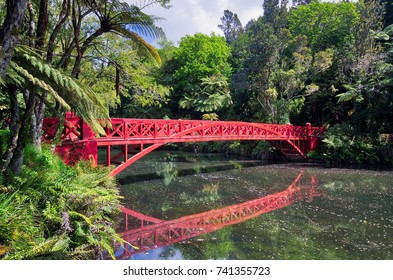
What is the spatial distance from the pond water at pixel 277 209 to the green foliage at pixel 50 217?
0.89 metres

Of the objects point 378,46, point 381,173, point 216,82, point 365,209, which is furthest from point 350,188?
point 216,82

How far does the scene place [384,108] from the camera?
54.9 feet

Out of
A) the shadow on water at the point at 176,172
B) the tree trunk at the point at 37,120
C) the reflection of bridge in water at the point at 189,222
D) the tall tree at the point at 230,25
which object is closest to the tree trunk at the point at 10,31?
the tree trunk at the point at 37,120

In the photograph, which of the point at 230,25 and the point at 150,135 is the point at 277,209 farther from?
the point at 230,25

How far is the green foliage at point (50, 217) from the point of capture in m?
3.68

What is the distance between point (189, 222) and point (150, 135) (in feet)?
14.9

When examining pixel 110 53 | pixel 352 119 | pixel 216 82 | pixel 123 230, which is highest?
pixel 216 82

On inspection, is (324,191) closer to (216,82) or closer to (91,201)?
(91,201)

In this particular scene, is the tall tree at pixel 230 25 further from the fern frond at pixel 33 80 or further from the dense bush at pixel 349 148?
the fern frond at pixel 33 80

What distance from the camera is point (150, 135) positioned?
11023 mm

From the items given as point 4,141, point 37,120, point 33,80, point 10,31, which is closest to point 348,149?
point 37,120

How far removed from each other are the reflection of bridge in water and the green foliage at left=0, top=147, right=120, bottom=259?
0.82 meters

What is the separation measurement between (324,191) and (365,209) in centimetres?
221

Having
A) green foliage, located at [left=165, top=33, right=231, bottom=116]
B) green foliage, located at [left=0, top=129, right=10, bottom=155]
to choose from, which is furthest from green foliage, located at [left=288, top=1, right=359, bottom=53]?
green foliage, located at [left=0, top=129, right=10, bottom=155]
